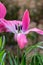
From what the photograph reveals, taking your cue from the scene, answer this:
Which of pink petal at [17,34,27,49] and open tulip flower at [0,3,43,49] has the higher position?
open tulip flower at [0,3,43,49]

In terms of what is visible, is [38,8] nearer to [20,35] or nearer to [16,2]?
[16,2]

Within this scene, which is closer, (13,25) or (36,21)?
(13,25)

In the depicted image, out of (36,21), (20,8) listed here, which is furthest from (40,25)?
(20,8)

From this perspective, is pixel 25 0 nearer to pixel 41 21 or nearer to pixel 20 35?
pixel 41 21

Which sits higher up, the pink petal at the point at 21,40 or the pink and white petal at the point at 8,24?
the pink and white petal at the point at 8,24

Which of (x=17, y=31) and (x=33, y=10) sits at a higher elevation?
(x=17, y=31)

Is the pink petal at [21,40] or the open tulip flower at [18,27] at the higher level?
the open tulip flower at [18,27]

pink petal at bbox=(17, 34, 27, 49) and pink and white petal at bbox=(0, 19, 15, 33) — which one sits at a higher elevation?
pink and white petal at bbox=(0, 19, 15, 33)

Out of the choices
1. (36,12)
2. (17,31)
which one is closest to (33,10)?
(36,12)

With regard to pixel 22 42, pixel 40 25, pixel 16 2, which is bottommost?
pixel 40 25
